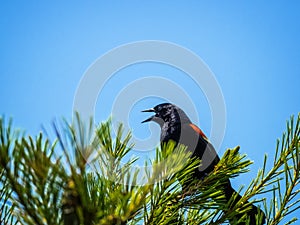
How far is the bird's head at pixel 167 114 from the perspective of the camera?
3.88 metres

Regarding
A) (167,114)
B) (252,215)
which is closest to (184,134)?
(167,114)

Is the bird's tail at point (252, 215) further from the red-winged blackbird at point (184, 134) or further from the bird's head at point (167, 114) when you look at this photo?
the bird's head at point (167, 114)

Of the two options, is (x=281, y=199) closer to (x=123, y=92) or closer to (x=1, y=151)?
(x=123, y=92)

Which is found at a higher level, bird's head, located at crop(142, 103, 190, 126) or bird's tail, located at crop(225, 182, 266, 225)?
bird's head, located at crop(142, 103, 190, 126)

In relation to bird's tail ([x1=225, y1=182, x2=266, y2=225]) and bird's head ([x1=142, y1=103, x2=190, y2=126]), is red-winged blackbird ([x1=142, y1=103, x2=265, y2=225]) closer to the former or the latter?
bird's head ([x1=142, y1=103, x2=190, y2=126])

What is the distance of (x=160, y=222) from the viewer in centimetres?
157

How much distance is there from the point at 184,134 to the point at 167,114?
40 centimetres

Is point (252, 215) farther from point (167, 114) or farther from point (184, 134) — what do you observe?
point (167, 114)

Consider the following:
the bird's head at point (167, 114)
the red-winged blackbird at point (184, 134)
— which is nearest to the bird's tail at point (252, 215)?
the red-winged blackbird at point (184, 134)

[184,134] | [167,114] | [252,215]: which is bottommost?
[252,215]

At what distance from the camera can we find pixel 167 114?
3.96 metres

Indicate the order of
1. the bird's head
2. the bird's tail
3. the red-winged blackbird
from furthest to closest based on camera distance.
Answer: the bird's head
the red-winged blackbird
the bird's tail

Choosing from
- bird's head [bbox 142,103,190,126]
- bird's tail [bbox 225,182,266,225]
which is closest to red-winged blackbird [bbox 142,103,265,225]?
bird's head [bbox 142,103,190,126]

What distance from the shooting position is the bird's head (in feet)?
12.7
